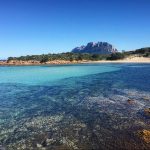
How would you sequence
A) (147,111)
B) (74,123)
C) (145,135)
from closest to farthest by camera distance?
(145,135), (74,123), (147,111)

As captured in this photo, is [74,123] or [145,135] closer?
[145,135]

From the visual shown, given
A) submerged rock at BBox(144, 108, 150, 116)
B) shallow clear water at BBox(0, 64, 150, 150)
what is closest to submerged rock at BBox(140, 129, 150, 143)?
shallow clear water at BBox(0, 64, 150, 150)

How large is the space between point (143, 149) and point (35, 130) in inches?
292

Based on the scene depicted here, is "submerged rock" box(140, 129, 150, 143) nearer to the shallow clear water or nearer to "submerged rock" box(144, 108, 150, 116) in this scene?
the shallow clear water

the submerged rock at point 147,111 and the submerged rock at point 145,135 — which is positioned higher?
the submerged rock at point 145,135

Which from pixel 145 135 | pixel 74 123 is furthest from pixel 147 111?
→ pixel 74 123

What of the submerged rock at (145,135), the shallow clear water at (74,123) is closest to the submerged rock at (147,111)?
the shallow clear water at (74,123)

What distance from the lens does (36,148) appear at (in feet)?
45.2

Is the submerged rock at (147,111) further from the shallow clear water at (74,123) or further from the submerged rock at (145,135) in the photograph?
the submerged rock at (145,135)

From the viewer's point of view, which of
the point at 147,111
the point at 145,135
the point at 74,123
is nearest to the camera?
Result: the point at 145,135

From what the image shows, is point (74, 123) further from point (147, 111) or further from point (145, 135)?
point (147, 111)

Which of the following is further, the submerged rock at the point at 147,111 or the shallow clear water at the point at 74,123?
the submerged rock at the point at 147,111

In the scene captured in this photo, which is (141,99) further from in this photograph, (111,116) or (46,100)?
(46,100)

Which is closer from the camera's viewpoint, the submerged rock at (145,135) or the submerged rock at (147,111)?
the submerged rock at (145,135)
